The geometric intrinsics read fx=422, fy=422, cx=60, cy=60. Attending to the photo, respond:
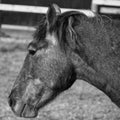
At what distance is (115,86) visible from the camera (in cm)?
349

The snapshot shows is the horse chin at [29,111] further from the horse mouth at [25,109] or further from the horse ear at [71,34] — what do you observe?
the horse ear at [71,34]

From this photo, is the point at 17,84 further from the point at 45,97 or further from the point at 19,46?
the point at 19,46

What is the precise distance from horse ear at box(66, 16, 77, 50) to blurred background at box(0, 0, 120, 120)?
0.28 m

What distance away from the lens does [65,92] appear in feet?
22.1

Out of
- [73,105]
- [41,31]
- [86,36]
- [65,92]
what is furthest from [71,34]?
[65,92]

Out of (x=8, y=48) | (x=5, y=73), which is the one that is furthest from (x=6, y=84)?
(x=8, y=48)

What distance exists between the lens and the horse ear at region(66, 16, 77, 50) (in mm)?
3393

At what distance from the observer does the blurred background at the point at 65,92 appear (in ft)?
18.5

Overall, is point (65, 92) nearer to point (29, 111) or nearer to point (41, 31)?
point (29, 111)

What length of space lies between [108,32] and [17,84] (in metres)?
0.90

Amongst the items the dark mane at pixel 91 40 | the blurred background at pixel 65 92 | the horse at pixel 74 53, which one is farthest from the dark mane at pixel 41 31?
the blurred background at pixel 65 92

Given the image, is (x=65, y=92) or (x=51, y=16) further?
(x=65, y=92)

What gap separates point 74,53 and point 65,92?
3283 millimetres

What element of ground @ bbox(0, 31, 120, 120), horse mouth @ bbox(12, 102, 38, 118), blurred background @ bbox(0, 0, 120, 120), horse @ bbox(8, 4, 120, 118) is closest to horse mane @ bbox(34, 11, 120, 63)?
horse @ bbox(8, 4, 120, 118)
